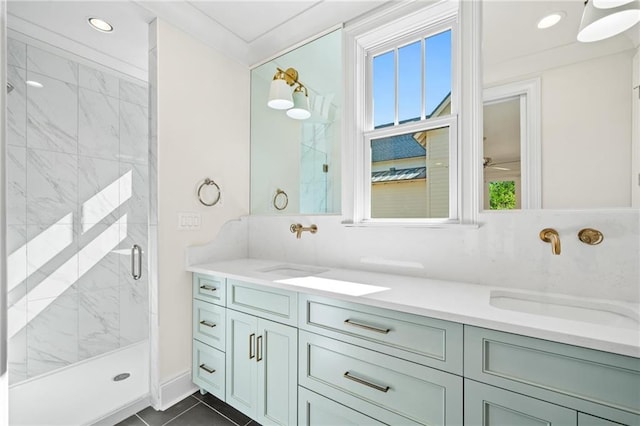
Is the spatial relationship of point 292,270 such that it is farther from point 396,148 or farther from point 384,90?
point 384,90

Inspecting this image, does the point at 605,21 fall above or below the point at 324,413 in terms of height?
above

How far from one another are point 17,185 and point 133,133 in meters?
0.96

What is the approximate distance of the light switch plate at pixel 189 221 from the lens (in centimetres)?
203

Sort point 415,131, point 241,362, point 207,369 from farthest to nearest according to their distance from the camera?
point 207,369
point 415,131
point 241,362

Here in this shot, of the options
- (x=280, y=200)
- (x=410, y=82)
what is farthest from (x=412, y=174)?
(x=280, y=200)

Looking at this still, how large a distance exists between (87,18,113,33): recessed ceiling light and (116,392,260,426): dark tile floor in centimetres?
255

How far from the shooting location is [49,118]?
225 cm

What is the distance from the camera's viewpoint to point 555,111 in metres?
1.33

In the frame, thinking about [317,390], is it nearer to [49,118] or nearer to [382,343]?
[382,343]

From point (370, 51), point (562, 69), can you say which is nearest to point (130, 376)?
point (370, 51)

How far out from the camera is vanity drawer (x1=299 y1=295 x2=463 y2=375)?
3.49 feet

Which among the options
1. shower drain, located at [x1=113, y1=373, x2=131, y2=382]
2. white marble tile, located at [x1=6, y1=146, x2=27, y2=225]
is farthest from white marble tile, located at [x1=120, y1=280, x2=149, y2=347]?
white marble tile, located at [x1=6, y1=146, x2=27, y2=225]

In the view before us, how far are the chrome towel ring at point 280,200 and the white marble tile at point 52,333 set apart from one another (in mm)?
1774

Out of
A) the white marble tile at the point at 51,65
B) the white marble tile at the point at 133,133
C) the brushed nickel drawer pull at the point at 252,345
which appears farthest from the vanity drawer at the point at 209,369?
the white marble tile at the point at 51,65
